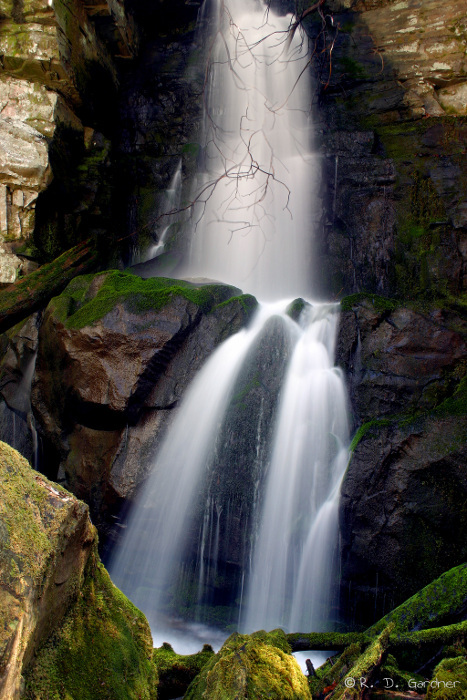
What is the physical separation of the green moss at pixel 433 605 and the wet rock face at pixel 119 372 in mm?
3331

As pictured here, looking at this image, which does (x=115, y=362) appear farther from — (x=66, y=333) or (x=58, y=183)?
(x=58, y=183)

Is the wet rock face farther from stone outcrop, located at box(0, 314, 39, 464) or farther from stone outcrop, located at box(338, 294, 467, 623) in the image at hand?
stone outcrop, located at box(338, 294, 467, 623)

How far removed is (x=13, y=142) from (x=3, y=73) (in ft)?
4.64

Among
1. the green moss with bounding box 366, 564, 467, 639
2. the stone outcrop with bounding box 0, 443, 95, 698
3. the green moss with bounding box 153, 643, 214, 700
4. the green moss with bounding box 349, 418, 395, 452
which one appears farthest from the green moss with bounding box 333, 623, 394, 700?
the green moss with bounding box 349, 418, 395, 452

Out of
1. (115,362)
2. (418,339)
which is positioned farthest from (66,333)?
(418,339)

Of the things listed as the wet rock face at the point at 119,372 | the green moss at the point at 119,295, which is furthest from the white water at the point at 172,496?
the green moss at the point at 119,295

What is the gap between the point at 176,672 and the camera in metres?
2.80

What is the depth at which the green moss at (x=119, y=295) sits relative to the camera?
6273 millimetres

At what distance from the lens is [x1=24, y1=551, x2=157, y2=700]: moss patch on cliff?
187cm

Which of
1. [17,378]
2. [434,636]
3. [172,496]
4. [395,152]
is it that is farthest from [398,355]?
[17,378]

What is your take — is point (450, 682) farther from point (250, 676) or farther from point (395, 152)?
point (395, 152)

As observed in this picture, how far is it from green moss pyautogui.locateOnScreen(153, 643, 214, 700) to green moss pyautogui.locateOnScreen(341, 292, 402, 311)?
4413 mm

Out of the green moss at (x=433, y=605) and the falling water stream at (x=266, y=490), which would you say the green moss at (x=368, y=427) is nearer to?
the falling water stream at (x=266, y=490)

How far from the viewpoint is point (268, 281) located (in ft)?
30.4
